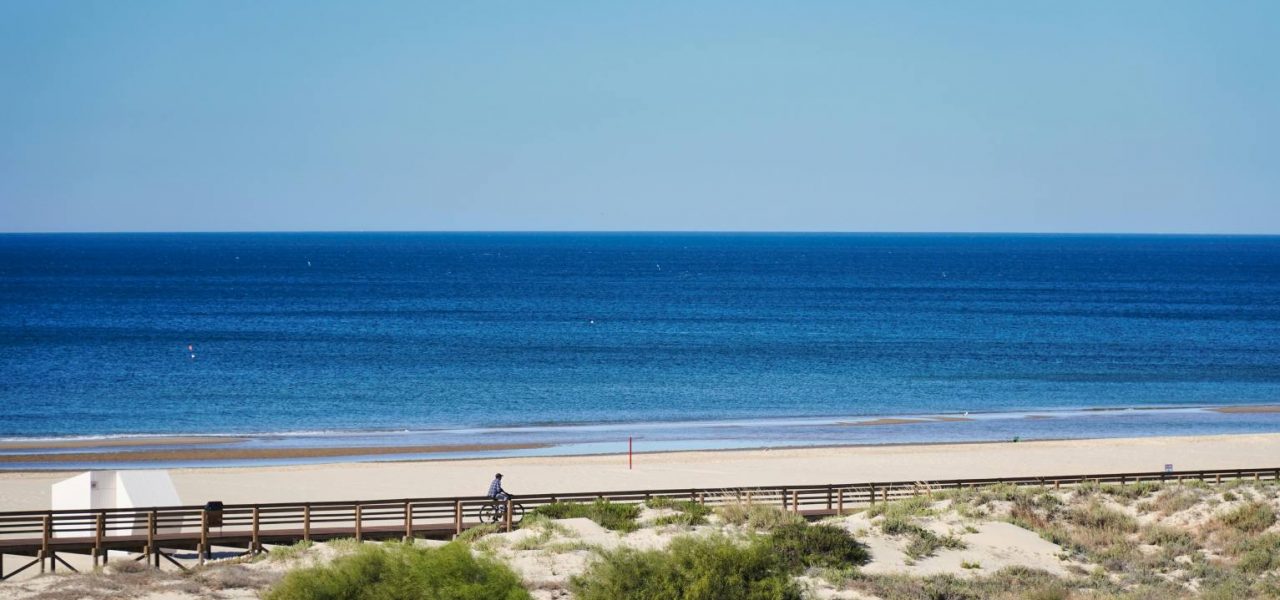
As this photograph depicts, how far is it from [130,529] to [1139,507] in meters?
18.7

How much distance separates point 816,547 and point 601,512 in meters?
4.47

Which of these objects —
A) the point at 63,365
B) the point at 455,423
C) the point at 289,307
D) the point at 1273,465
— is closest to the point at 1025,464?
the point at 1273,465

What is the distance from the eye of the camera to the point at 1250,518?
23203 millimetres

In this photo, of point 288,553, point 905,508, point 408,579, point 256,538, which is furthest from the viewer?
point 905,508

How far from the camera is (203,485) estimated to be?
35562 millimetres

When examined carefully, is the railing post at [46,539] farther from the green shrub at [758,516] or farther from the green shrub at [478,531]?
the green shrub at [758,516]

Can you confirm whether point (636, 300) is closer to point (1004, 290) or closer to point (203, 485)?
point (1004, 290)

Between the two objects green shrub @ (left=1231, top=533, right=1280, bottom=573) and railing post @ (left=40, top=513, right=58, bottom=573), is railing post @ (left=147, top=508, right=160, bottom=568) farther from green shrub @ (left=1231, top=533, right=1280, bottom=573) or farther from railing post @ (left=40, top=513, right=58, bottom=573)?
green shrub @ (left=1231, top=533, right=1280, bottom=573)

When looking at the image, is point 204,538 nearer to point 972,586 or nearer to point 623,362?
point 972,586

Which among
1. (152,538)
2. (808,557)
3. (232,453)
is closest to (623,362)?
(232,453)

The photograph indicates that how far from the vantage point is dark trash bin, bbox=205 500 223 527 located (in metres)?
23.7

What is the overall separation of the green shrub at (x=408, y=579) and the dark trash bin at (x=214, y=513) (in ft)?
24.2

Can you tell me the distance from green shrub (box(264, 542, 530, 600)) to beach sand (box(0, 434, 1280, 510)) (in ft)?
54.9

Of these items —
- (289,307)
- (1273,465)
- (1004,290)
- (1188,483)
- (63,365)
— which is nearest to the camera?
(1188,483)
